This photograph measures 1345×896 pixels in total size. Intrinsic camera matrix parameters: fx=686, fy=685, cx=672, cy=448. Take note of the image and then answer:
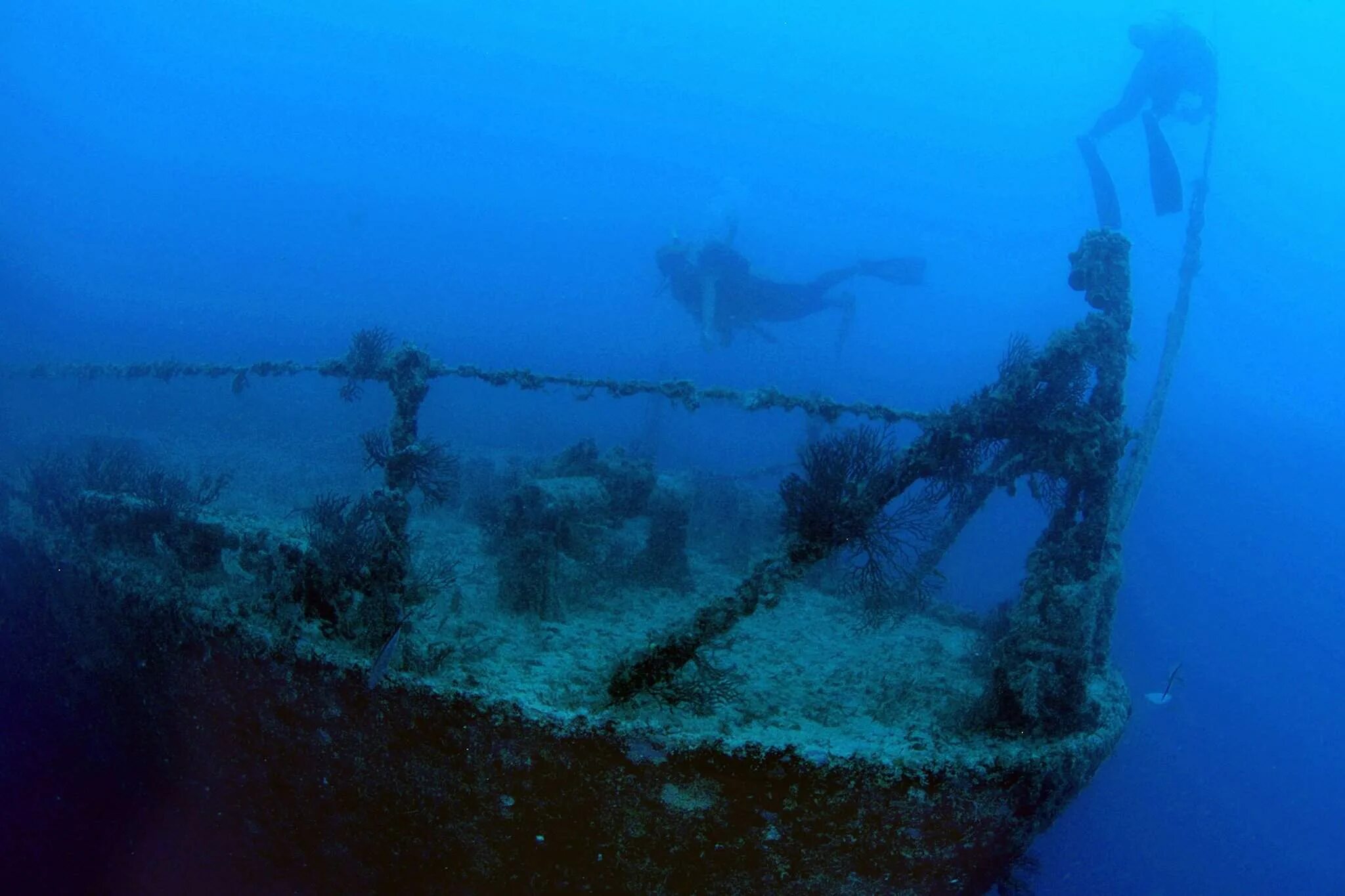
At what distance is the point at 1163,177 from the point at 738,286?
9.31 meters

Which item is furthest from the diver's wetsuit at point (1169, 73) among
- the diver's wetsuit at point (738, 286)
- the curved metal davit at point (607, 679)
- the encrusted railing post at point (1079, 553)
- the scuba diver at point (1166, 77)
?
the curved metal davit at point (607, 679)

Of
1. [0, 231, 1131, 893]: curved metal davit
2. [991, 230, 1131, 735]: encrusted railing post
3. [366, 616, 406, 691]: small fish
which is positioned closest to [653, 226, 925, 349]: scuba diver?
[0, 231, 1131, 893]: curved metal davit

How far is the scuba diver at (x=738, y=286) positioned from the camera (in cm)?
1648

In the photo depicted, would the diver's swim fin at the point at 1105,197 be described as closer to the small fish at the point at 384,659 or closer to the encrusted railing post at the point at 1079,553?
the encrusted railing post at the point at 1079,553

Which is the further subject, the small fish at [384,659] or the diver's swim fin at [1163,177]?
the diver's swim fin at [1163,177]

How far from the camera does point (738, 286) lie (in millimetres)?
17484

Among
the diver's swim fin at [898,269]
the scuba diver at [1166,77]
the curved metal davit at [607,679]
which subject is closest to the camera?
the curved metal davit at [607,679]

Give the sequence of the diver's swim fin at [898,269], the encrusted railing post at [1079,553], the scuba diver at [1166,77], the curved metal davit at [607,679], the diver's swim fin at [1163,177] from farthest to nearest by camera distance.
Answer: the diver's swim fin at [898,269]
the scuba diver at [1166,77]
the diver's swim fin at [1163,177]
the encrusted railing post at [1079,553]
the curved metal davit at [607,679]

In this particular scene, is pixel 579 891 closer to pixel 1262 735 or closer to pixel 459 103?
pixel 1262 735

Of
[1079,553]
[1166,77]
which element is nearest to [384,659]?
[1079,553]

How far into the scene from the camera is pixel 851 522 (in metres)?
4.02

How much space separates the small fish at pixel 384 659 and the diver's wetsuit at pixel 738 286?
12836mm

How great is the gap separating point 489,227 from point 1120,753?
537ft

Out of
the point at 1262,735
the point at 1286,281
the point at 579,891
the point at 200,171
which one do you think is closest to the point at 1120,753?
the point at 1262,735
